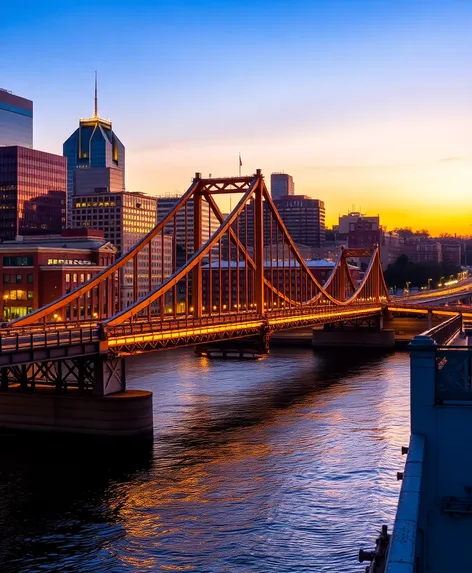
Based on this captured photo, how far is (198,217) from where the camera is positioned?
70625 mm

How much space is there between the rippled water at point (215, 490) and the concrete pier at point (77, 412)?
972mm

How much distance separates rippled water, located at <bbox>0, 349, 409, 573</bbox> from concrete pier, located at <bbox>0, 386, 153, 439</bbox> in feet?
3.19

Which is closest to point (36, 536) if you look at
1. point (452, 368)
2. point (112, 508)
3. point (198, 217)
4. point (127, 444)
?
point (112, 508)

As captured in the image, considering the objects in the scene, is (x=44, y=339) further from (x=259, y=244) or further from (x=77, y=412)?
(x=259, y=244)

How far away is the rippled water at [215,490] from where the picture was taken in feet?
92.5

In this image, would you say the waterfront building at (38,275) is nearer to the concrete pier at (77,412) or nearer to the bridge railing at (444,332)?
the concrete pier at (77,412)

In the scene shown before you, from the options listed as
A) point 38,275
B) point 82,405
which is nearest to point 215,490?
point 82,405

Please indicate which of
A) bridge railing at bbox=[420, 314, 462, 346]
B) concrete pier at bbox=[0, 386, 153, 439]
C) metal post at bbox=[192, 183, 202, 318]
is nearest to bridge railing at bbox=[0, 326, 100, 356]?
concrete pier at bbox=[0, 386, 153, 439]

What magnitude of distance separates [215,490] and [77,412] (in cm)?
1183

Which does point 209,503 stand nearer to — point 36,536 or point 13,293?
point 36,536

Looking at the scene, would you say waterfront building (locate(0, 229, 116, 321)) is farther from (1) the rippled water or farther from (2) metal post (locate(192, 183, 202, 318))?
(1) the rippled water

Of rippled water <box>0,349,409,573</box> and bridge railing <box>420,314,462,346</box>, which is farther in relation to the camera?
rippled water <box>0,349,409,573</box>

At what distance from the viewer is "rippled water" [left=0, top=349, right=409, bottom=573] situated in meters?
28.2

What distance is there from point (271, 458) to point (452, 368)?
103 feet
